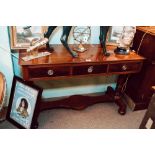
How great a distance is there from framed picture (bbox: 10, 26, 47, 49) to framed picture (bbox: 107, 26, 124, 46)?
2.20ft

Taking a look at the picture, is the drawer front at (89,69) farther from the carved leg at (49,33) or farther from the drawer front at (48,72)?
the carved leg at (49,33)

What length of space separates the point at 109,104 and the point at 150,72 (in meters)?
0.61

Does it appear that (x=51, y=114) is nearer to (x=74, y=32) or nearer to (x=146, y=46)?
(x=74, y=32)

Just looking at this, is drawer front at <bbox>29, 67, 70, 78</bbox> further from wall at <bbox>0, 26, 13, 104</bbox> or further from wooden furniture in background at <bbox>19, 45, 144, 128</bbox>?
wall at <bbox>0, 26, 13, 104</bbox>

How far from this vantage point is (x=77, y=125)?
65.0 inches

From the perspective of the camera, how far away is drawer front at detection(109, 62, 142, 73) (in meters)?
1.44

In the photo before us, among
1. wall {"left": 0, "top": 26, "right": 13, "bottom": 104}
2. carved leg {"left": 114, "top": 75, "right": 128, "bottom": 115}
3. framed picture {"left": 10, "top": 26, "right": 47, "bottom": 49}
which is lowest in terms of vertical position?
carved leg {"left": 114, "top": 75, "right": 128, "bottom": 115}

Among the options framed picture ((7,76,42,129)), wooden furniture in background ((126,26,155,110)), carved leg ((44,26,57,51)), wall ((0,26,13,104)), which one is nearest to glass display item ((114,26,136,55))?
wooden furniture in background ((126,26,155,110))

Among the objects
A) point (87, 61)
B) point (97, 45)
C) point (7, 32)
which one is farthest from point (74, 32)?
point (7, 32)

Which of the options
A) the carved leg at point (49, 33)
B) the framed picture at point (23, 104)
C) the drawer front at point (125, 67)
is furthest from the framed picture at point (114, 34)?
the framed picture at point (23, 104)

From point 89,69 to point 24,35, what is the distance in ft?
2.17

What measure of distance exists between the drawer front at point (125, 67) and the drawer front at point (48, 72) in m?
0.40

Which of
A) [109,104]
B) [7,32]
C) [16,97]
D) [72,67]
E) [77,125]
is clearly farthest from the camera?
[109,104]

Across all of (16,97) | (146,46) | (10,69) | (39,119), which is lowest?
(39,119)
